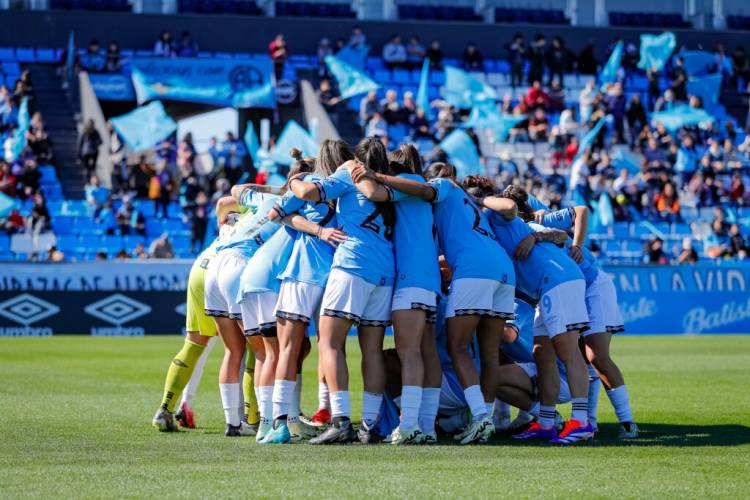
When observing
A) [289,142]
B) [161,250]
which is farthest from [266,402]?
[289,142]

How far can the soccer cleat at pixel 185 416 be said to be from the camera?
1097 centimetres

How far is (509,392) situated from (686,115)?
28.8m

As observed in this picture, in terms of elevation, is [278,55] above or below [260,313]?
above

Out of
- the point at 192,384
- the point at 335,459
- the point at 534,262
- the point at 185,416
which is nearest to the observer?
the point at 335,459

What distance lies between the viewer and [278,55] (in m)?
37.3

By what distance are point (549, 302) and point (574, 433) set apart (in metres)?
1.06

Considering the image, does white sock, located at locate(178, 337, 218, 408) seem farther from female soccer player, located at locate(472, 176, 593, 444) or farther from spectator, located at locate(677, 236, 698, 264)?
spectator, located at locate(677, 236, 698, 264)

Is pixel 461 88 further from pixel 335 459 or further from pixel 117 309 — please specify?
pixel 335 459

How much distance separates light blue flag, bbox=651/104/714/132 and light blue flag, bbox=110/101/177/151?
47.9 feet

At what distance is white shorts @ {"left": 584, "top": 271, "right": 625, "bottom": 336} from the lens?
10477 millimetres

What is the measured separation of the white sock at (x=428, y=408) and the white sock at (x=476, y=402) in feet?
0.88

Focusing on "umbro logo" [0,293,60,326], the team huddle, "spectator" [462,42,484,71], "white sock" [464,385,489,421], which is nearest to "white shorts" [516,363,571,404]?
the team huddle

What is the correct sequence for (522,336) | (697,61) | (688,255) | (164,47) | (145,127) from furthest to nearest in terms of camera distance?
(697,61)
(164,47)
(145,127)
(688,255)
(522,336)

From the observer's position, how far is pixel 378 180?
9.36m
